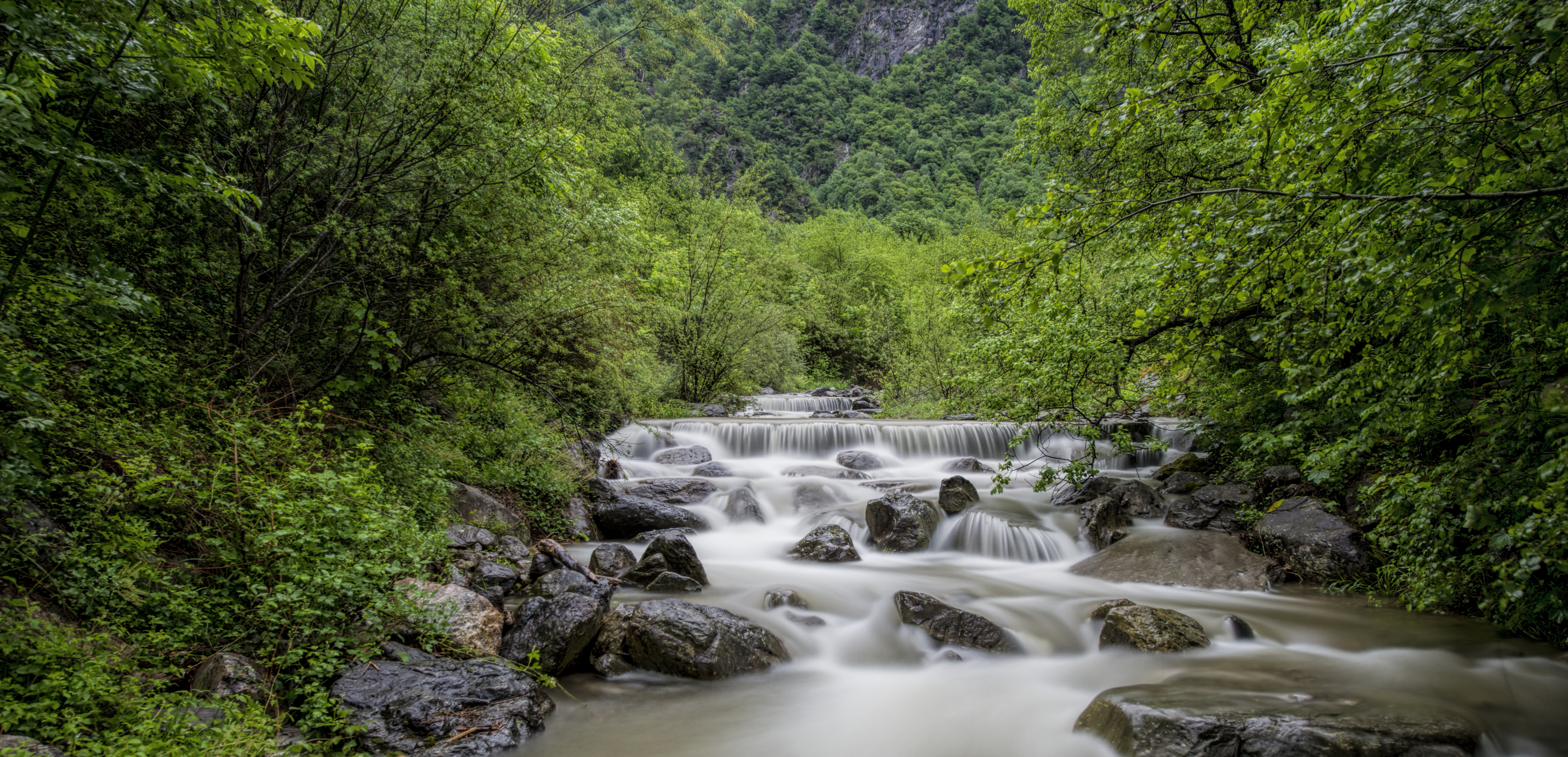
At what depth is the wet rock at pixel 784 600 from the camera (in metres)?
7.05

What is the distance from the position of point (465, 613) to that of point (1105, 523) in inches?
325

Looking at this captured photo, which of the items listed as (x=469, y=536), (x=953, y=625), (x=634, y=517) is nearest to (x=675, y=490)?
(x=634, y=517)

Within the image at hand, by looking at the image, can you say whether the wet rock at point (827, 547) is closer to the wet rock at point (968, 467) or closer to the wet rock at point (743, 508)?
the wet rock at point (743, 508)

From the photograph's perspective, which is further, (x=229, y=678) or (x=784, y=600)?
(x=784, y=600)

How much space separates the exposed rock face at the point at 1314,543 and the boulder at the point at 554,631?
25.4ft

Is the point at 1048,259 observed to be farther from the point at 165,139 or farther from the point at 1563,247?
the point at 165,139

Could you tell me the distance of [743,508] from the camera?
1059cm

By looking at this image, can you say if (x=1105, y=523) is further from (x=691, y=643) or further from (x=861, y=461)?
(x=691, y=643)

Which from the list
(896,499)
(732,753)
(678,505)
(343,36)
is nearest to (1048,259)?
(732,753)

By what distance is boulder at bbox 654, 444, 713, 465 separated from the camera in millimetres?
13453

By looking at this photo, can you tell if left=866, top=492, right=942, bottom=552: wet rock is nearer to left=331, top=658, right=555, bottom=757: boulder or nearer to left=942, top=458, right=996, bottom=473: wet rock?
left=942, top=458, right=996, bottom=473: wet rock

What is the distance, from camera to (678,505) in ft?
Answer: 34.8

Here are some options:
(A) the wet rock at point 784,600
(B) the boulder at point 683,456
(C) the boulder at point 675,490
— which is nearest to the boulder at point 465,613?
(A) the wet rock at point 784,600

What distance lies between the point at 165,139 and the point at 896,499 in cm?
903
